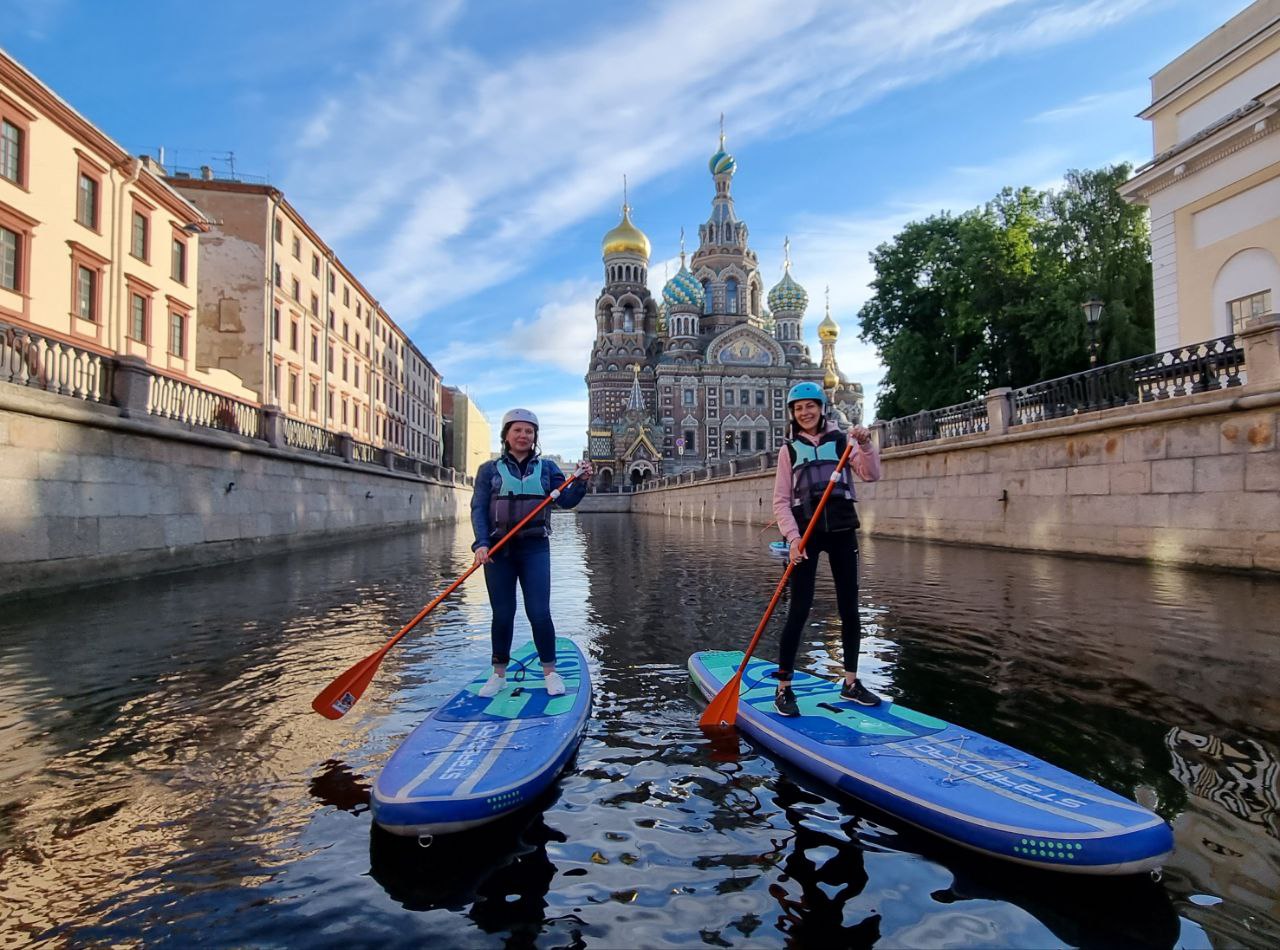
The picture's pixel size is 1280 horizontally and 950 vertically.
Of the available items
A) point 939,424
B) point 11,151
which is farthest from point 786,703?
point 11,151

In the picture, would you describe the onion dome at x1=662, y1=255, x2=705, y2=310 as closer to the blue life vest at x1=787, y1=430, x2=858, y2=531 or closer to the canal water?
the canal water

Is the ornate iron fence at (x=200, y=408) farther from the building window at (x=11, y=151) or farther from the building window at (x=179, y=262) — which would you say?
the building window at (x=179, y=262)

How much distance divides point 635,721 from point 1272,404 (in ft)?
35.9

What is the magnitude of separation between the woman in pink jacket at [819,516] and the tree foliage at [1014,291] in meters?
25.4

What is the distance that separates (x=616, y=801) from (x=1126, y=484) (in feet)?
42.1

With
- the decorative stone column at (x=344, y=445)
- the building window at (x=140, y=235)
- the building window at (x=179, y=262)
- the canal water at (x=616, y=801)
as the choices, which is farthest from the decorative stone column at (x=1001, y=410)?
the building window at (x=179, y=262)

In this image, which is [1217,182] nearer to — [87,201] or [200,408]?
[200,408]

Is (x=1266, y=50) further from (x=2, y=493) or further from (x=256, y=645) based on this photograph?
(x=2, y=493)

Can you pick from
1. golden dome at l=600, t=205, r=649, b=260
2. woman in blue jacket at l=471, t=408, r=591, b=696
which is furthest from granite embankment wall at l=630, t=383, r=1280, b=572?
golden dome at l=600, t=205, r=649, b=260

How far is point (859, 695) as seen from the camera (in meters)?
4.50

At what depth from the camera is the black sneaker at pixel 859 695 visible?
4.43 m

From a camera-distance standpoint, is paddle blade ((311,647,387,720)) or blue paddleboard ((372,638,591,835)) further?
paddle blade ((311,647,387,720))

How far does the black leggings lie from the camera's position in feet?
14.9

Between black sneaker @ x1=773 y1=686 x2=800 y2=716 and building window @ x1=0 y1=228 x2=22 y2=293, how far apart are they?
20.7 m
